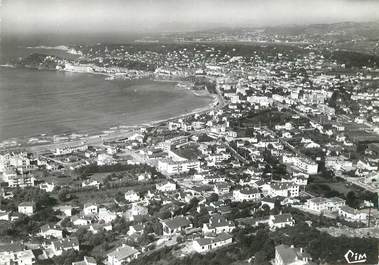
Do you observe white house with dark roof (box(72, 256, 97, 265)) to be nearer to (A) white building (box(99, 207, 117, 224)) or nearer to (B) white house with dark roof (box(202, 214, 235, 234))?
(A) white building (box(99, 207, 117, 224))

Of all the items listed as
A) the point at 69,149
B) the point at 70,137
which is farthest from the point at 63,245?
the point at 70,137

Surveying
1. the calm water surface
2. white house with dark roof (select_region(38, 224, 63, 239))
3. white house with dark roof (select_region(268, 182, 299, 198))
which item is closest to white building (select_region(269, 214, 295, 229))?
white house with dark roof (select_region(268, 182, 299, 198))

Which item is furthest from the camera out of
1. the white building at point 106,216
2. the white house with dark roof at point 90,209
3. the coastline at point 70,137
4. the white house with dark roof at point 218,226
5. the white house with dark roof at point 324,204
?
the coastline at point 70,137

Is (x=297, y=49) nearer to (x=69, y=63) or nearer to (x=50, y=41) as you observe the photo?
(x=69, y=63)

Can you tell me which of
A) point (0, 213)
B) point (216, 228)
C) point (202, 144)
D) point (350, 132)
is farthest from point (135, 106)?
point (216, 228)

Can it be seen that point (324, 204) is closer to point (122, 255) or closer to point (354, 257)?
point (354, 257)

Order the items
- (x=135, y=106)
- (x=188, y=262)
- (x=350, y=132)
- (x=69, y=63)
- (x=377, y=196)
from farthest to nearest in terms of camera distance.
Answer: (x=69, y=63) → (x=135, y=106) → (x=350, y=132) → (x=377, y=196) → (x=188, y=262)

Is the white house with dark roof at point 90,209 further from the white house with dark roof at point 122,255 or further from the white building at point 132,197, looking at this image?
the white house with dark roof at point 122,255

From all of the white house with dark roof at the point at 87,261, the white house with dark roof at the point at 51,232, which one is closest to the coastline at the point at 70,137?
the white house with dark roof at the point at 51,232
